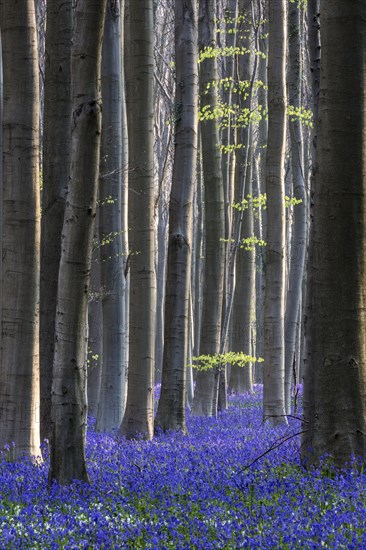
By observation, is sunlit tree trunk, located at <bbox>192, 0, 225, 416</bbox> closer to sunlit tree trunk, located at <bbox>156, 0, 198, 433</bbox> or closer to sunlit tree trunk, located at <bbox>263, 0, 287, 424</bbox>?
sunlit tree trunk, located at <bbox>263, 0, 287, 424</bbox>

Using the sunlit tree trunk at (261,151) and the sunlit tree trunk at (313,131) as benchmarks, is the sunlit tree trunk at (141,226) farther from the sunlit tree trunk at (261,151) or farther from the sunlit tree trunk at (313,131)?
the sunlit tree trunk at (261,151)

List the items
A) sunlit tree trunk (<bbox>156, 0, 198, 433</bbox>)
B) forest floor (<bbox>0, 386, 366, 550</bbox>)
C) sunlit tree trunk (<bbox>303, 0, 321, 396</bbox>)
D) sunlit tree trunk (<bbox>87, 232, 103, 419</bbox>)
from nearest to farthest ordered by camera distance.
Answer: forest floor (<bbox>0, 386, 366, 550</bbox>) → sunlit tree trunk (<bbox>303, 0, 321, 396</bbox>) → sunlit tree trunk (<bbox>156, 0, 198, 433</bbox>) → sunlit tree trunk (<bbox>87, 232, 103, 419</bbox>)

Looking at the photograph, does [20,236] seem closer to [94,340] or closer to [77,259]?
[77,259]

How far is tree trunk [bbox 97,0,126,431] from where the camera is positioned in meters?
13.0

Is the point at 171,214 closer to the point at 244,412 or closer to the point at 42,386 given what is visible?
the point at 42,386

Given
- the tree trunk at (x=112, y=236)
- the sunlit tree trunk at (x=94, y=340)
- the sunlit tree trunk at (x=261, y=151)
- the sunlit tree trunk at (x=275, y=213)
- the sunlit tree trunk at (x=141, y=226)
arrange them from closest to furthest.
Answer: the sunlit tree trunk at (x=141, y=226), the tree trunk at (x=112, y=236), the sunlit tree trunk at (x=275, y=213), the sunlit tree trunk at (x=94, y=340), the sunlit tree trunk at (x=261, y=151)

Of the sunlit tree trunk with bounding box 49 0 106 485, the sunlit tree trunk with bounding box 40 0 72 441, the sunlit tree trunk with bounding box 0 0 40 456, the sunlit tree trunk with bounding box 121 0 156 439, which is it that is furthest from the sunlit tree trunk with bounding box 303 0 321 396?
the sunlit tree trunk with bounding box 40 0 72 441

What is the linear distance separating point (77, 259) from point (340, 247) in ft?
7.99

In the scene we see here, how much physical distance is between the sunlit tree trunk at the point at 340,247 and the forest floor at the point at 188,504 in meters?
0.46

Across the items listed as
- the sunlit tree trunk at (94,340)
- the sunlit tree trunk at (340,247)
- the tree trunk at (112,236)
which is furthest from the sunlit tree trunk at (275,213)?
the sunlit tree trunk at (340,247)

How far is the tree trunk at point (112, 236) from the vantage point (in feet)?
42.7

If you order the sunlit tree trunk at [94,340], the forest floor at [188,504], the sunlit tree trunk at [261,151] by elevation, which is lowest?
the forest floor at [188,504]

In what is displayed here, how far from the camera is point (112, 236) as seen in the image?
531 inches

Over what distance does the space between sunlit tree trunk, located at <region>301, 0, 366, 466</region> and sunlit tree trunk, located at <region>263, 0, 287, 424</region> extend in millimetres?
6274
